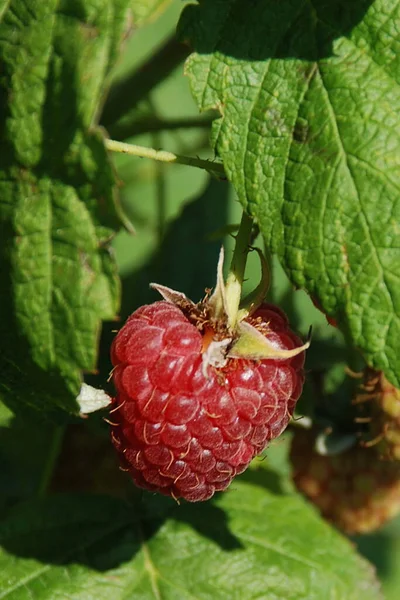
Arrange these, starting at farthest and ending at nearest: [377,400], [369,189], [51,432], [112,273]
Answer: [51,432] → [377,400] → [369,189] → [112,273]

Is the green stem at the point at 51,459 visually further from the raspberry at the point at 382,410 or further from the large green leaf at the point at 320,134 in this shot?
the large green leaf at the point at 320,134

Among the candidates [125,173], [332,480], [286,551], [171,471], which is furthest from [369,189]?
[125,173]

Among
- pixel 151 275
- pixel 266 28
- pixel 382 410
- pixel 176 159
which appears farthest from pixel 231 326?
pixel 151 275

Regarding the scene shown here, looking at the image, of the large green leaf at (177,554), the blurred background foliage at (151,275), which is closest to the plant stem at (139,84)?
the blurred background foliage at (151,275)

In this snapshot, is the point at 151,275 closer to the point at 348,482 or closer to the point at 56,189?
the point at 348,482

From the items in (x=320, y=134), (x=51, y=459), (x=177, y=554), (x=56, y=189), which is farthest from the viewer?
(x=51, y=459)

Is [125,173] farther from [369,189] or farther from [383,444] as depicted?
[369,189]

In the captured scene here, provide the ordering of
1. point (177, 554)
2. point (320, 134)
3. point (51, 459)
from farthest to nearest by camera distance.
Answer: point (51, 459)
point (177, 554)
point (320, 134)
